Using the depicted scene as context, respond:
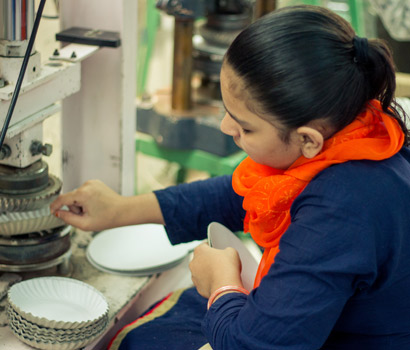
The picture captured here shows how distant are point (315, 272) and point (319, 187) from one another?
4.7 inches

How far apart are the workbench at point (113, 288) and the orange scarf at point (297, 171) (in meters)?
0.37

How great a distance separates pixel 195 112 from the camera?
2.16m

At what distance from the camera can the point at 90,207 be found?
1.22 m

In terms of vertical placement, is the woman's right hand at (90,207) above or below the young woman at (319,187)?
below

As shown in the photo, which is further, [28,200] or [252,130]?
[28,200]

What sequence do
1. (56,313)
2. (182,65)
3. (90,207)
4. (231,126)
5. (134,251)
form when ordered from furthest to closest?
(182,65)
(134,251)
(90,207)
(56,313)
(231,126)

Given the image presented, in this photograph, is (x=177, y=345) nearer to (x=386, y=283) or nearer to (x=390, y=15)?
(x=386, y=283)

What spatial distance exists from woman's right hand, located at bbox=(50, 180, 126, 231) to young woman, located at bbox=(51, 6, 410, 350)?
1.13ft

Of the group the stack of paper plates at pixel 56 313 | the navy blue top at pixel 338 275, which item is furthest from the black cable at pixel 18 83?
the navy blue top at pixel 338 275

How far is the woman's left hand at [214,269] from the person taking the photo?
96cm

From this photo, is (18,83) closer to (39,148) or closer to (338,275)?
(39,148)

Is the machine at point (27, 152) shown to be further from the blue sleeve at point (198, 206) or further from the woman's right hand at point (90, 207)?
the blue sleeve at point (198, 206)

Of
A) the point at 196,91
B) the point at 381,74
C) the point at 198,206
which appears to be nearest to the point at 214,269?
the point at 198,206

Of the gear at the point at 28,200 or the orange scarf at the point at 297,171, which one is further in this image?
the gear at the point at 28,200
